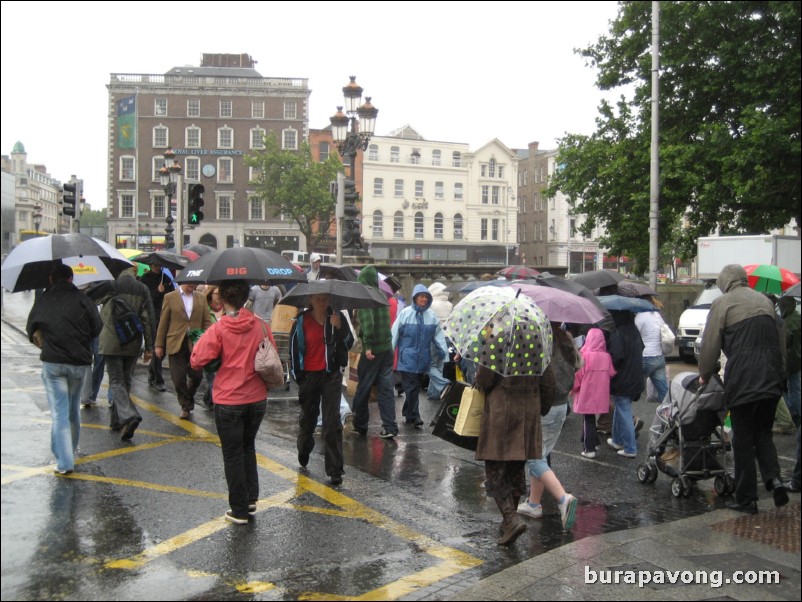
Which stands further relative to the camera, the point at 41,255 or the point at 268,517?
the point at 41,255

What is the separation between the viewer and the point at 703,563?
5340 mm

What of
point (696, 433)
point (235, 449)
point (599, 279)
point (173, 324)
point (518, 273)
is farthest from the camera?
point (518, 273)

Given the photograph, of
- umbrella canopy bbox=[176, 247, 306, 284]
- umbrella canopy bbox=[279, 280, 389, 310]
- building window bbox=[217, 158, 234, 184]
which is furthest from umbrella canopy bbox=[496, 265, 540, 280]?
building window bbox=[217, 158, 234, 184]

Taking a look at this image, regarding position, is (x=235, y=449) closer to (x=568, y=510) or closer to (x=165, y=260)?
(x=568, y=510)

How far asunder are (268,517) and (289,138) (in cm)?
6818

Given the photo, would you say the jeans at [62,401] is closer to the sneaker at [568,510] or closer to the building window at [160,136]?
the sneaker at [568,510]

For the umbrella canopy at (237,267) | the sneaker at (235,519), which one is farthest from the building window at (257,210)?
the sneaker at (235,519)

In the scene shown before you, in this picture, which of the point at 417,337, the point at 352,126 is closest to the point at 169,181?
the point at 352,126

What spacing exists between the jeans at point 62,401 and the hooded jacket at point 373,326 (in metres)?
3.40

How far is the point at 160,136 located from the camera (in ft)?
234

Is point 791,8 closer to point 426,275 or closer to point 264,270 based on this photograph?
point 426,275

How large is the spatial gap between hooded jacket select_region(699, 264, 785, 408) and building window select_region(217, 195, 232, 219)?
221 feet

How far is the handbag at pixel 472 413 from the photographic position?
611 cm

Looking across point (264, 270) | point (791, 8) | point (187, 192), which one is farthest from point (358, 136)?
point (791, 8)
